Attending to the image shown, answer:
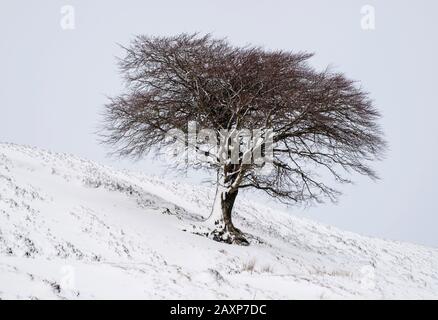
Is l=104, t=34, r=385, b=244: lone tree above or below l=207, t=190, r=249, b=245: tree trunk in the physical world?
above

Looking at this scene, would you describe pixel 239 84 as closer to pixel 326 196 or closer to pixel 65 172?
pixel 326 196

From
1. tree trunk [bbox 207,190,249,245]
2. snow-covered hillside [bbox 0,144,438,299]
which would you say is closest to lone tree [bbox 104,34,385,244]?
tree trunk [bbox 207,190,249,245]

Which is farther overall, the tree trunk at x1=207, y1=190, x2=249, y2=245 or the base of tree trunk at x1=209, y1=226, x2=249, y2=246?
the tree trunk at x1=207, y1=190, x2=249, y2=245

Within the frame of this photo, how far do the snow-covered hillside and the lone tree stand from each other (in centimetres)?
231

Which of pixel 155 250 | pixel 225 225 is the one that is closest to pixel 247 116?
pixel 225 225

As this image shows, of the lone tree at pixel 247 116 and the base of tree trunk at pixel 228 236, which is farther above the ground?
the lone tree at pixel 247 116

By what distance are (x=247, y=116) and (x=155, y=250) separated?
657 centimetres

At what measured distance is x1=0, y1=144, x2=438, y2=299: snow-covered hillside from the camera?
6199mm

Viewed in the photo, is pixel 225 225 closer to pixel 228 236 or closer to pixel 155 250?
pixel 228 236

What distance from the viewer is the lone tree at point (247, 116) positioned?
580 inches

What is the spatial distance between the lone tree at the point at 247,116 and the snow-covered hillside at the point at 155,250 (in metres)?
2.31

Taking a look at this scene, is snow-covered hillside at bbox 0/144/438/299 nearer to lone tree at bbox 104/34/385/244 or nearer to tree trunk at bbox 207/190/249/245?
tree trunk at bbox 207/190/249/245

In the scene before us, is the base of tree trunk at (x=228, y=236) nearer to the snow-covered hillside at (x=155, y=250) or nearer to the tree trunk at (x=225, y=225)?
the tree trunk at (x=225, y=225)

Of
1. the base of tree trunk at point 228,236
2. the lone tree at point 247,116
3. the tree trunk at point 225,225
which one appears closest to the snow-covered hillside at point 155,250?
the base of tree trunk at point 228,236
